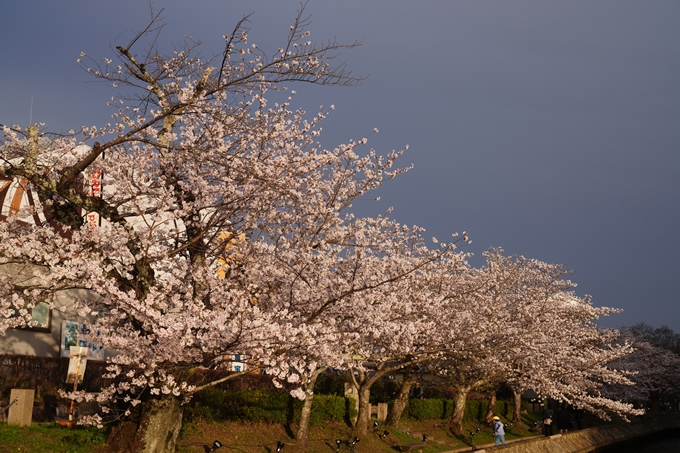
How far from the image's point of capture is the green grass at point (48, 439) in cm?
1238

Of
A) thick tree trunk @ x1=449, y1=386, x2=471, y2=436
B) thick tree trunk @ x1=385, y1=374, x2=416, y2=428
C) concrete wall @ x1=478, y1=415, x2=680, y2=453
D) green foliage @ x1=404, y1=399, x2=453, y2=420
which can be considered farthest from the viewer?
green foliage @ x1=404, y1=399, x2=453, y2=420

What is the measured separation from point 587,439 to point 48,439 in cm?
2892

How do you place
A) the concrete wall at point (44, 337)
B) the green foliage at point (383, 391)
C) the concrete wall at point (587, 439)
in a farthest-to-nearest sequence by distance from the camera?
the green foliage at point (383, 391) → the concrete wall at point (587, 439) → the concrete wall at point (44, 337)

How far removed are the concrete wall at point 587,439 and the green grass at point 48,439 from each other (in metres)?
13.5

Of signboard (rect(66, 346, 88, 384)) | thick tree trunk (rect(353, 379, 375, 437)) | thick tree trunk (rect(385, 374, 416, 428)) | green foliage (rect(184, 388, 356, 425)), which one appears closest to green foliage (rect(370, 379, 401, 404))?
thick tree trunk (rect(385, 374, 416, 428))

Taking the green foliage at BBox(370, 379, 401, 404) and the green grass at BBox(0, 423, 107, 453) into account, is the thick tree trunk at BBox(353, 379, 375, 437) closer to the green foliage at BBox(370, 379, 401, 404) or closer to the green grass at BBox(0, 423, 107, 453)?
the green grass at BBox(0, 423, 107, 453)

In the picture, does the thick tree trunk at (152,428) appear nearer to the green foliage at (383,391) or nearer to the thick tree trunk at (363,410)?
the thick tree trunk at (363,410)

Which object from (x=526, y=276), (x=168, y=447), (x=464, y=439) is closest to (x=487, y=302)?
(x=464, y=439)

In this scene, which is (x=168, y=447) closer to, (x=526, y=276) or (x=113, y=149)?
(x=113, y=149)

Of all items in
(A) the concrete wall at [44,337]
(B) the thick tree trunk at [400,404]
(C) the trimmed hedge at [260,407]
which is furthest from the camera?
(B) the thick tree trunk at [400,404]

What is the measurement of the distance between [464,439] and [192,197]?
63.2 feet

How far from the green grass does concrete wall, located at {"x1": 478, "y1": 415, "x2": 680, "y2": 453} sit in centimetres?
1350

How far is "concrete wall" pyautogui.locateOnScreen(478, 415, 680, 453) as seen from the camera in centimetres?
2595

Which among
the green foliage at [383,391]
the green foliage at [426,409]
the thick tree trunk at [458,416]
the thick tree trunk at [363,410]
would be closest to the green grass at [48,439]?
the thick tree trunk at [363,410]
